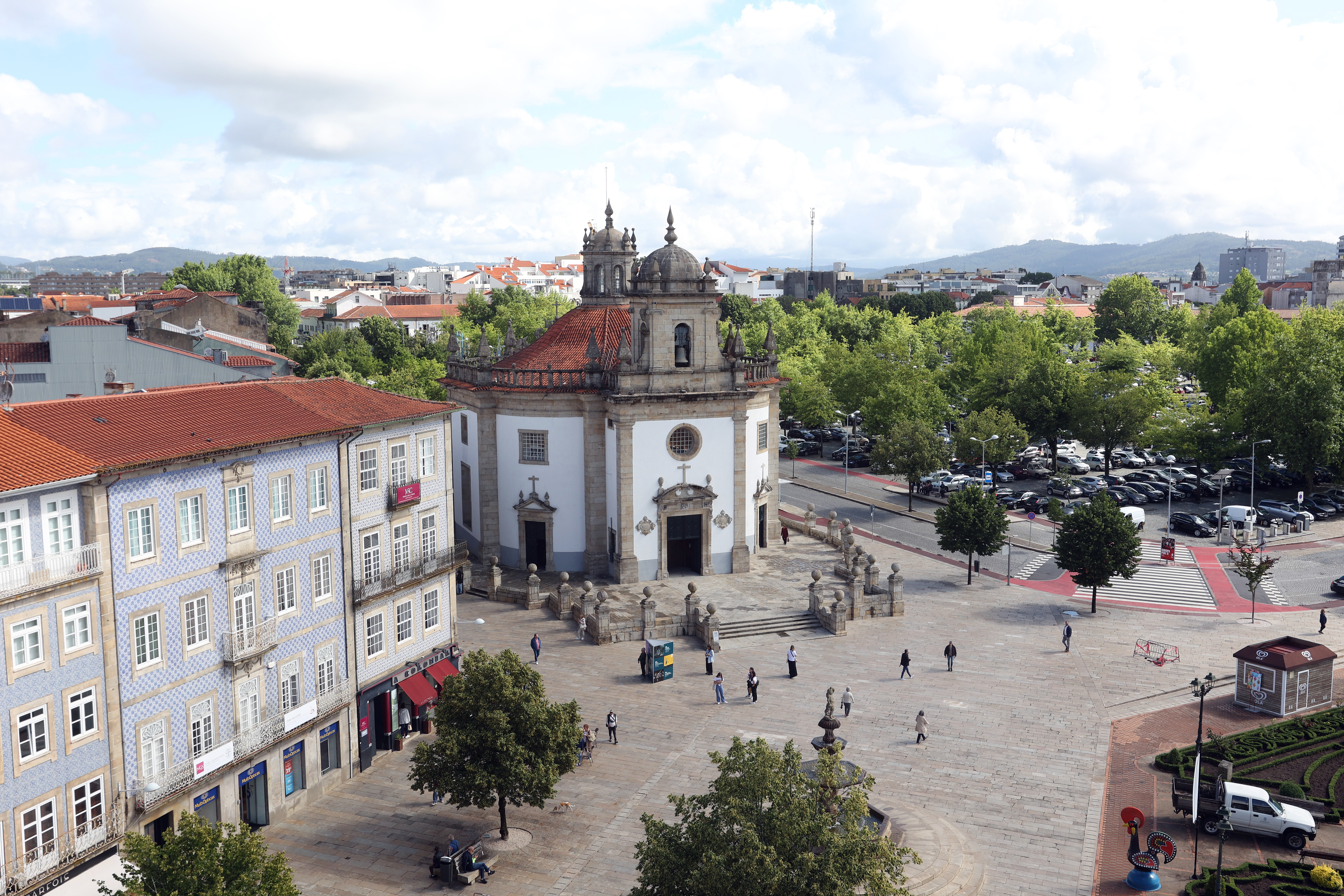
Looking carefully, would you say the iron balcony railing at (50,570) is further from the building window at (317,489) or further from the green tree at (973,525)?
the green tree at (973,525)

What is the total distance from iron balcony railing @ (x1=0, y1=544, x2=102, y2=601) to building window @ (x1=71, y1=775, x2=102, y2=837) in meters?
5.09

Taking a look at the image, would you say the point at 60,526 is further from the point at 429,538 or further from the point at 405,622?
the point at 429,538

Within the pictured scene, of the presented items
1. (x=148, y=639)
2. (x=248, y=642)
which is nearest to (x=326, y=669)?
(x=248, y=642)

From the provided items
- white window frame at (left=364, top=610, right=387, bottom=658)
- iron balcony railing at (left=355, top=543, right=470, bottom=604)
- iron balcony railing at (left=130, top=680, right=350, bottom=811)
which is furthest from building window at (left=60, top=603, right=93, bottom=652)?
white window frame at (left=364, top=610, right=387, bottom=658)

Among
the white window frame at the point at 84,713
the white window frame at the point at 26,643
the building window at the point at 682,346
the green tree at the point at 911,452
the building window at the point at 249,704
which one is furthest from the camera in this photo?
the green tree at the point at 911,452

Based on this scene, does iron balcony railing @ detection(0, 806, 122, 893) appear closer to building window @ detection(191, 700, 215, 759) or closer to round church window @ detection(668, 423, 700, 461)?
building window @ detection(191, 700, 215, 759)

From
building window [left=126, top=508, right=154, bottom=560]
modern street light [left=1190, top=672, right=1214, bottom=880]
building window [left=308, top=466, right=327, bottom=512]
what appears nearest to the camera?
building window [left=126, top=508, right=154, bottom=560]

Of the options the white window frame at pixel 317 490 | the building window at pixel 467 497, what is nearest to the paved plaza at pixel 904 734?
the building window at pixel 467 497

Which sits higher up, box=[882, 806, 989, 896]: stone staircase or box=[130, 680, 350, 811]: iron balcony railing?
box=[130, 680, 350, 811]: iron balcony railing

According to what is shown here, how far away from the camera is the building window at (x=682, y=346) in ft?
183

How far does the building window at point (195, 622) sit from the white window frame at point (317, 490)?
4.88 m

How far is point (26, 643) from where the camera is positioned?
79.3 ft

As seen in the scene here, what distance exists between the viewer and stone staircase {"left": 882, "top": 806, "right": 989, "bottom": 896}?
28500 millimetres

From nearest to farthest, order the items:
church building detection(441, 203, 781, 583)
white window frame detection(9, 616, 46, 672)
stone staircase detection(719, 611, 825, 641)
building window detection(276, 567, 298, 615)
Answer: white window frame detection(9, 616, 46, 672) → building window detection(276, 567, 298, 615) → stone staircase detection(719, 611, 825, 641) → church building detection(441, 203, 781, 583)
